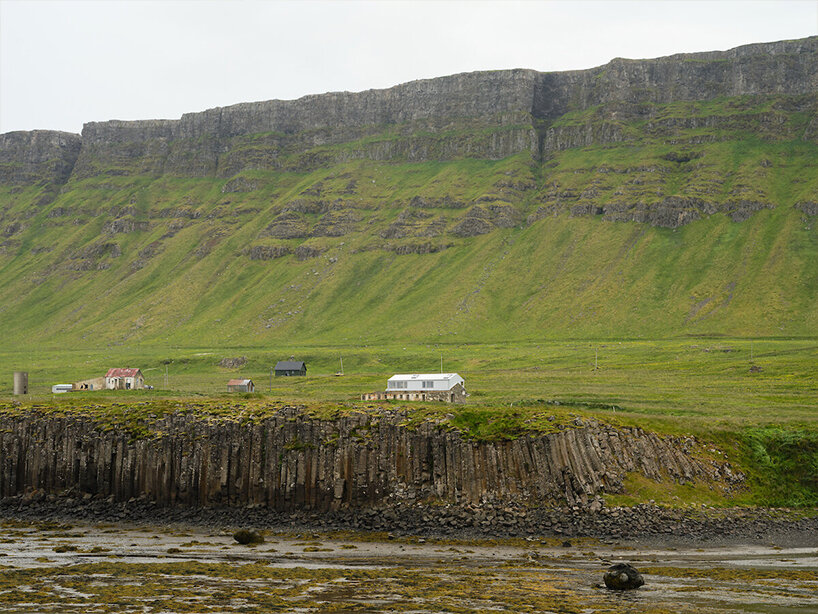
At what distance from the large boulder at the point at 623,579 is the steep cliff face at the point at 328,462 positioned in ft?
57.0

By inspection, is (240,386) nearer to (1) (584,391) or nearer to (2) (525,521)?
(1) (584,391)

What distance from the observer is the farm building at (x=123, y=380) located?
441 ft

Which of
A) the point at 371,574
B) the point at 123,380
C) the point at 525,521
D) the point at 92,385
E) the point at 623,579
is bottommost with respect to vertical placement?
the point at 371,574

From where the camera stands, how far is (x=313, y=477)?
249 ft

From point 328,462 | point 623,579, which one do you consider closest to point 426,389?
point 328,462

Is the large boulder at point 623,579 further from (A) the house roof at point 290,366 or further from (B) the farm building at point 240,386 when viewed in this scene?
(A) the house roof at point 290,366

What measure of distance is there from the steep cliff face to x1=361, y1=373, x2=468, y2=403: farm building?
32023mm

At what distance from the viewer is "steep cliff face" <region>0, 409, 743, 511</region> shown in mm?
72188

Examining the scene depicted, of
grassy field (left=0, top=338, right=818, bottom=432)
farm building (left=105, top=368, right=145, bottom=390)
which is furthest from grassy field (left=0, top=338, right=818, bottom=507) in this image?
farm building (left=105, top=368, right=145, bottom=390)

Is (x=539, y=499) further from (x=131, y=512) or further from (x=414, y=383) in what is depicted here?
(x=414, y=383)

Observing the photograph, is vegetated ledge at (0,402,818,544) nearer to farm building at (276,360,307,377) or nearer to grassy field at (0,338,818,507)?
grassy field at (0,338,818,507)

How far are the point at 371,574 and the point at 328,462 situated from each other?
21120 mm

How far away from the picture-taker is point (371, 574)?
184 ft

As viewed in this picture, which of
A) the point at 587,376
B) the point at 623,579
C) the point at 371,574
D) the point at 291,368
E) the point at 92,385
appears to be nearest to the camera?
the point at 623,579
